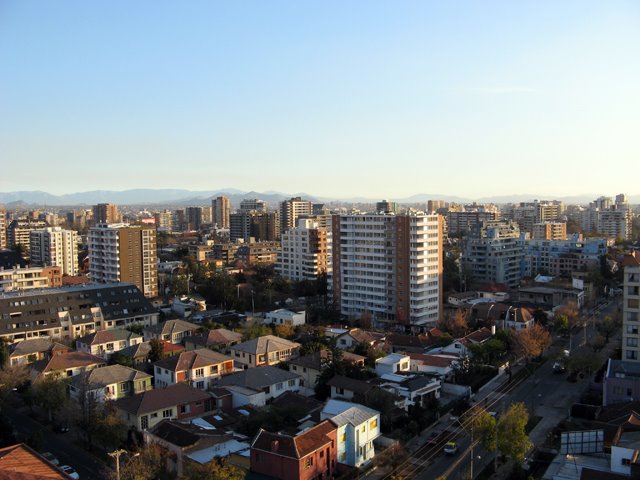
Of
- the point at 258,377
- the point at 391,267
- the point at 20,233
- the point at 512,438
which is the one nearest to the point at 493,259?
the point at 391,267

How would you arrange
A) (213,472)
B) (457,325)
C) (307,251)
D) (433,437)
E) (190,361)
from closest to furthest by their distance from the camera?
1. (213,472)
2. (433,437)
3. (190,361)
4. (457,325)
5. (307,251)

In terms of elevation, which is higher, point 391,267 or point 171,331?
point 391,267

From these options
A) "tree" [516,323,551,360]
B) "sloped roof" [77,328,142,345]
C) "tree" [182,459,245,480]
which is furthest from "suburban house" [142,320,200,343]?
"tree" [182,459,245,480]

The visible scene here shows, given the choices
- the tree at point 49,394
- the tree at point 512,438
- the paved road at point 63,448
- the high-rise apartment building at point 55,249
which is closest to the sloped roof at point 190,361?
the tree at point 49,394

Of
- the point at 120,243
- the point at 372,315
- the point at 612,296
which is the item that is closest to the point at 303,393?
the point at 372,315

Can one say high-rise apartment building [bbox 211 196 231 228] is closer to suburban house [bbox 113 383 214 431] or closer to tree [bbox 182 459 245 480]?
suburban house [bbox 113 383 214 431]

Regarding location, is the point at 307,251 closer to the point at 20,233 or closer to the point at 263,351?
the point at 263,351

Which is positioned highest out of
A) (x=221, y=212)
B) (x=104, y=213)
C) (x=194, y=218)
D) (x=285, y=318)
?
(x=104, y=213)
